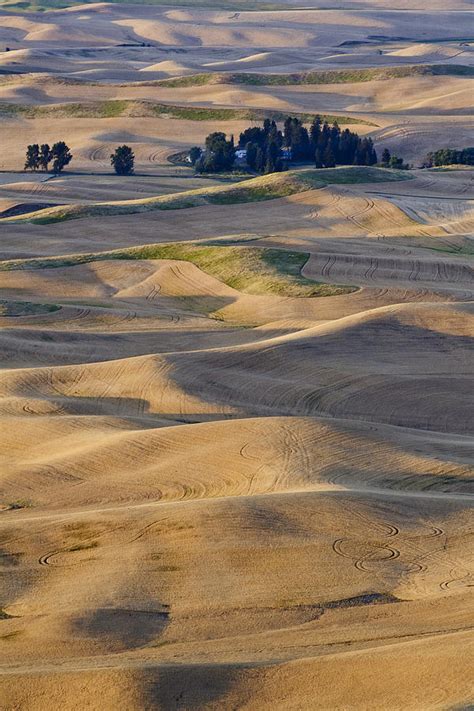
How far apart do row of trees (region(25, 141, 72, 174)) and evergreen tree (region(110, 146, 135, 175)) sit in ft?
15.3

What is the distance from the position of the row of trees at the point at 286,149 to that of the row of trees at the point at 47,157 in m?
11.0

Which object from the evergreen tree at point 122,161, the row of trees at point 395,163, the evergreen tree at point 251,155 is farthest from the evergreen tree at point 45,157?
the row of trees at point 395,163

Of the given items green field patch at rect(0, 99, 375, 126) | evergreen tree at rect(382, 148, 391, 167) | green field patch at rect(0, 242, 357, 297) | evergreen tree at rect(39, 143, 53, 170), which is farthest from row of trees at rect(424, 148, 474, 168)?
green field patch at rect(0, 242, 357, 297)

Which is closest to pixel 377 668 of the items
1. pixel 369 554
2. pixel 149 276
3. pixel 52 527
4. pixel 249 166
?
pixel 369 554

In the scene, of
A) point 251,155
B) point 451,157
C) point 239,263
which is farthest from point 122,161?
point 239,263

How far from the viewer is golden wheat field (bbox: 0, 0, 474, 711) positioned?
20375 millimetres

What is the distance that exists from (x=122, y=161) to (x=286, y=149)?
1571 cm

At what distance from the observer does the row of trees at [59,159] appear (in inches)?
4241

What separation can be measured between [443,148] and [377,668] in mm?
102391

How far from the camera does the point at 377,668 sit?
19344mm

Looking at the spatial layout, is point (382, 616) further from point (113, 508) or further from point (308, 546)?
point (113, 508)

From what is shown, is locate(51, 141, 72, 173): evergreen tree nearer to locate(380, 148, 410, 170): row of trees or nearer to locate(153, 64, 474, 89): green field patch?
locate(380, 148, 410, 170): row of trees

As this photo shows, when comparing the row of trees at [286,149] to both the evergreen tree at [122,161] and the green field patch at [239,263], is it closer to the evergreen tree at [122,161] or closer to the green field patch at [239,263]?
the evergreen tree at [122,161]

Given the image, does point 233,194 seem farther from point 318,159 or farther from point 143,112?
point 143,112
